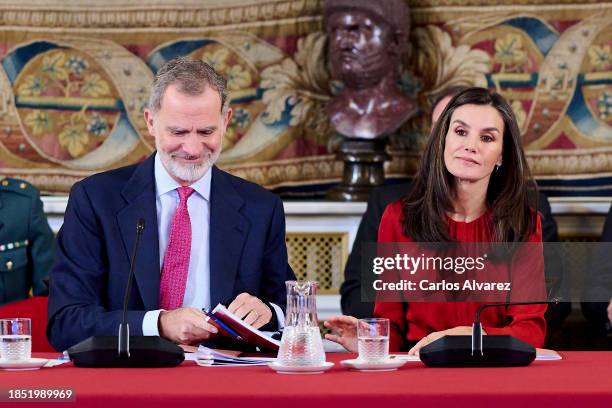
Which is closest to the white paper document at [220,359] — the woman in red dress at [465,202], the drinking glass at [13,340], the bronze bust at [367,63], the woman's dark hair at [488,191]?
the drinking glass at [13,340]

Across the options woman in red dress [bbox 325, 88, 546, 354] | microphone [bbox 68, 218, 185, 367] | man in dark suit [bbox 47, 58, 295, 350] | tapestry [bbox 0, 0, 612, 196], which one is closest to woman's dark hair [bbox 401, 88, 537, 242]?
woman in red dress [bbox 325, 88, 546, 354]

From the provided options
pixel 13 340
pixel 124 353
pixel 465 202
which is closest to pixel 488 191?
pixel 465 202

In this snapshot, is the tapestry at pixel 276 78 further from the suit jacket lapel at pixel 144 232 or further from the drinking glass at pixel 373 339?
the drinking glass at pixel 373 339

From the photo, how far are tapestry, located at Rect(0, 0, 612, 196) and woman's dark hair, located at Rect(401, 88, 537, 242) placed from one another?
134cm

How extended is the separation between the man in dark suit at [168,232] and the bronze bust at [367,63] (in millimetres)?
1401

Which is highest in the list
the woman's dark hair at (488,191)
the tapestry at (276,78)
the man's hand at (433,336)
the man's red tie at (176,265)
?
the tapestry at (276,78)

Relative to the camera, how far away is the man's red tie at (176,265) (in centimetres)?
279

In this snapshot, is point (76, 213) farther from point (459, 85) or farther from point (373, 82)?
point (459, 85)

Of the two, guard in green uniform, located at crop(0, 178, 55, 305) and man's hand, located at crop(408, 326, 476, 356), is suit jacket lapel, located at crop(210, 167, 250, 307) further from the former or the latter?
guard in green uniform, located at crop(0, 178, 55, 305)

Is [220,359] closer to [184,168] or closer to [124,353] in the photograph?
[124,353]

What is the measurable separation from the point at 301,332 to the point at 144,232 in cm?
70

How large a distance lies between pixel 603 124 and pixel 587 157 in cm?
14

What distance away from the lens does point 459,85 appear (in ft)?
14.5

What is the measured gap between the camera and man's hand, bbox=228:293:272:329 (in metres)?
2.58
